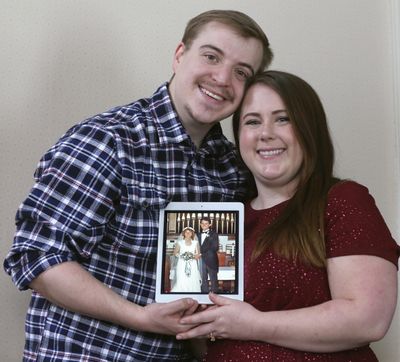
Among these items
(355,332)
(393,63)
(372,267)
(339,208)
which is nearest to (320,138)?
(339,208)

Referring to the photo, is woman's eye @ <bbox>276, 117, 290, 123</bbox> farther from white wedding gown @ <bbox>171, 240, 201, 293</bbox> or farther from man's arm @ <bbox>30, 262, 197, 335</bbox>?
man's arm @ <bbox>30, 262, 197, 335</bbox>

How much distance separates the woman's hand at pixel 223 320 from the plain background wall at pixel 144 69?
649 millimetres

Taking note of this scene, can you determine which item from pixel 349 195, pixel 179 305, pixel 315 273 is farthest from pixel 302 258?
pixel 179 305

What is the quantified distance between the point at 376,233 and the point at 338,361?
0.89 feet

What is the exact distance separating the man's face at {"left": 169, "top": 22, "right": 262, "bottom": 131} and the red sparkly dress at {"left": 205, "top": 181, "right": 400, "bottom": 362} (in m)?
0.35

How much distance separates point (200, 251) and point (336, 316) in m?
0.30

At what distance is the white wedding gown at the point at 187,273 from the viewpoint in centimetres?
118

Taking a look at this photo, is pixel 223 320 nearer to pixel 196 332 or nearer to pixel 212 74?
pixel 196 332

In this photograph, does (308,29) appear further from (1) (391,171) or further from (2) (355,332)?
(2) (355,332)

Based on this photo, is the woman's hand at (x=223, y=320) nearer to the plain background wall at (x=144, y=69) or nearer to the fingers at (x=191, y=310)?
the fingers at (x=191, y=310)

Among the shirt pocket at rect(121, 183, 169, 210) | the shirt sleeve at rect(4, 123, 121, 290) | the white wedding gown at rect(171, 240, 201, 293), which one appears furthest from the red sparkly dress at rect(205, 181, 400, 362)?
the shirt sleeve at rect(4, 123, 121, 290)

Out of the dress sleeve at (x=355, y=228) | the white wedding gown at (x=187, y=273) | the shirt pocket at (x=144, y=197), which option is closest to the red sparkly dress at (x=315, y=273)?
the dress sleeve at (x=355, y=228)

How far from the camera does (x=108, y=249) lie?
4.06 feet

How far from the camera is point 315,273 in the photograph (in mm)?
1178
